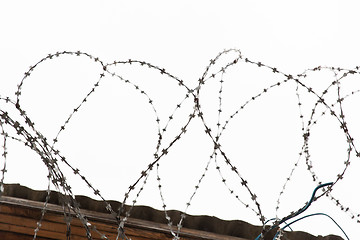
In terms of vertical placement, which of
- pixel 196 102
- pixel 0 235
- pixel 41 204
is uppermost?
pixel 196 102

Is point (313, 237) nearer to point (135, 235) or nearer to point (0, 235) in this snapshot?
point (135, 235)

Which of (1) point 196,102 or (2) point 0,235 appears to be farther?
(2) point 0,235

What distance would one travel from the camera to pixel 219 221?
16.6ft

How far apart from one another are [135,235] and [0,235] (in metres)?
1.01

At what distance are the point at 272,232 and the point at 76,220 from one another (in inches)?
70.0

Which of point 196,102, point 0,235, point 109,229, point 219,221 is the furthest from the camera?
point 219,221

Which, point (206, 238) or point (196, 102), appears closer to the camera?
point (196, 102)

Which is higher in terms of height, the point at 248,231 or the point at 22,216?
the point at 248,231

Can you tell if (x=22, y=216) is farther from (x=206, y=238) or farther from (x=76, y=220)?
(x=206, y=238)

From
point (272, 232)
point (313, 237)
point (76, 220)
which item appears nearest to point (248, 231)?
point (272, 232)

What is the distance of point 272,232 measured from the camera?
518cm

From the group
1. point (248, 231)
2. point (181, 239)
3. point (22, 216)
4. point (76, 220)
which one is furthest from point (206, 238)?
point (22, 216)

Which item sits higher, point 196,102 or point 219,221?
point 196,102

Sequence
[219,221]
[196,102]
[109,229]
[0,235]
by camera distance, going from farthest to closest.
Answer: [219,221] → [109,229] → [0,235] → [196,102]
